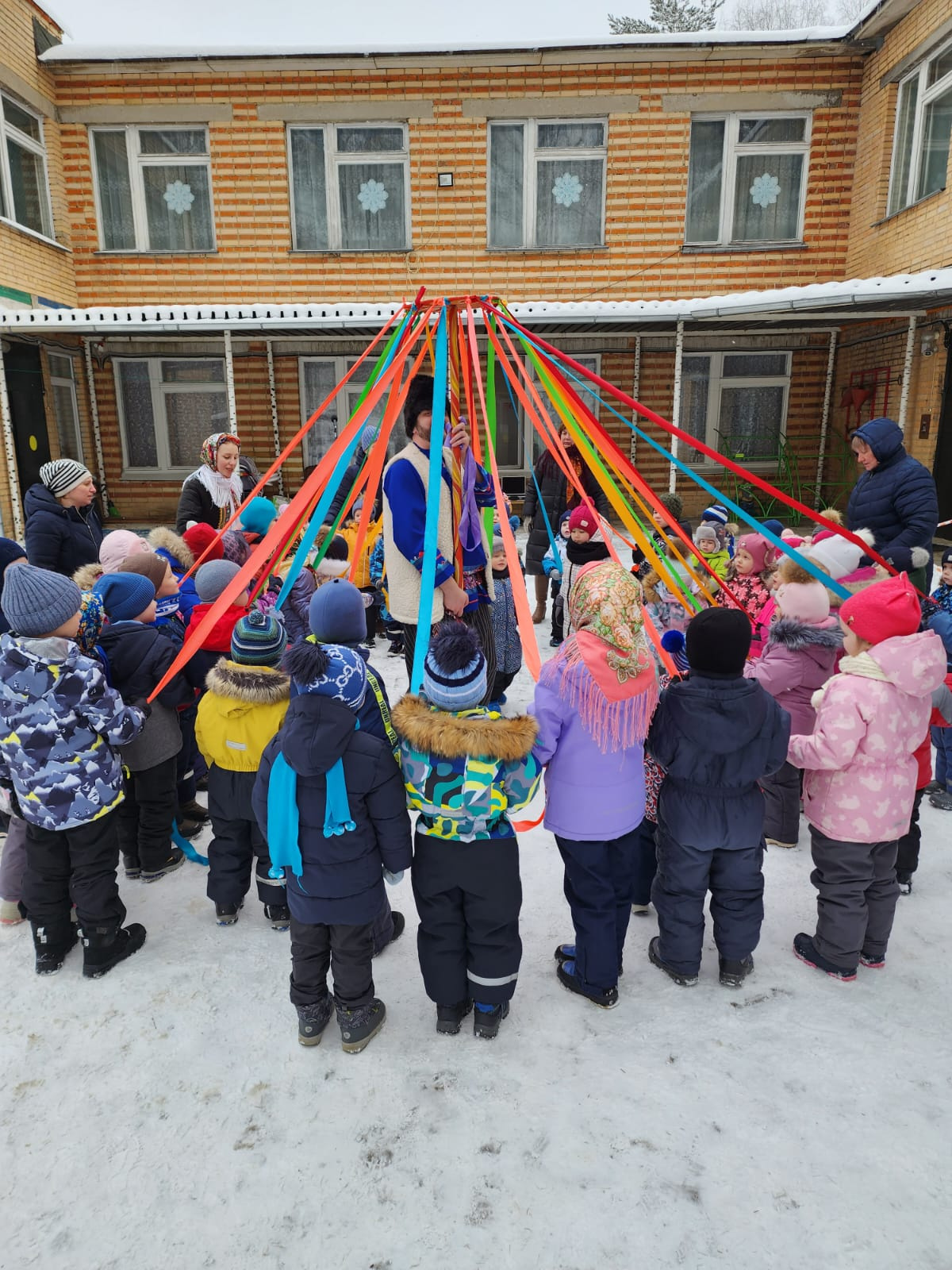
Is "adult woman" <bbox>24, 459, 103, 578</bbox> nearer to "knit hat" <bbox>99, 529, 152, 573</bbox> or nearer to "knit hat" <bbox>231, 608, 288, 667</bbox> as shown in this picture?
"knit hat" <bbox>99, 529, 152, 573</bbox>

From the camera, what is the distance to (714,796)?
89.0 inches

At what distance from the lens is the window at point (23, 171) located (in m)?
9.32

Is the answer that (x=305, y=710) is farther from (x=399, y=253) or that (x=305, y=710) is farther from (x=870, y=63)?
(x=870, y=63)

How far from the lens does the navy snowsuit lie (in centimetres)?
215

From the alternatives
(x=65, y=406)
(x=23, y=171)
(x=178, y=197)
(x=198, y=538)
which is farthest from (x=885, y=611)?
(x=23, y=171)

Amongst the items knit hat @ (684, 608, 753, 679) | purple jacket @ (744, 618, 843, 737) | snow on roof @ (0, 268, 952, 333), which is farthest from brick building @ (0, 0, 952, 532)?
knit hat @ (684, 608, 753, 679)

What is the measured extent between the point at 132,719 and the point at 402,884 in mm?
1203

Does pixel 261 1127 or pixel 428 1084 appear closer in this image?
pixel 261 1127

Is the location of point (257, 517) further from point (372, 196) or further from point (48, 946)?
point (372, 196)

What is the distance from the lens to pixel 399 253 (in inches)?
416

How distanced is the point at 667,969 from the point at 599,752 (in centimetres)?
84

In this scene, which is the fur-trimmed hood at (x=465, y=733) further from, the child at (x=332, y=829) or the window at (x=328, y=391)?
the window at (x=328, y=391)

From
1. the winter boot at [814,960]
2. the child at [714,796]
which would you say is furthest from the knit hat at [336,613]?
the winter boot at [814,960]

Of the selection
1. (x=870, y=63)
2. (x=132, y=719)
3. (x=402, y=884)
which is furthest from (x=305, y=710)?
(x=870, y=63)
